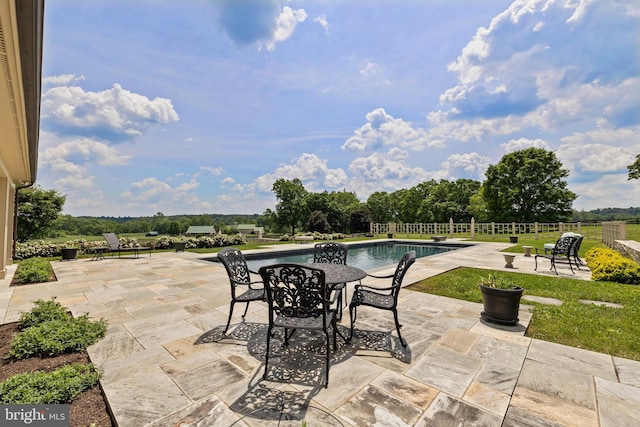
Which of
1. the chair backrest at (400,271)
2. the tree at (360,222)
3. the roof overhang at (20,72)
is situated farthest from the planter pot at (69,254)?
the tree at (360,222)

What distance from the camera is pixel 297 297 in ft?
7.53

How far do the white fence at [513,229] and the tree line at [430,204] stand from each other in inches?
128

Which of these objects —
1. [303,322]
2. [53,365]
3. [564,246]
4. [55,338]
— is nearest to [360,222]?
[564,246]

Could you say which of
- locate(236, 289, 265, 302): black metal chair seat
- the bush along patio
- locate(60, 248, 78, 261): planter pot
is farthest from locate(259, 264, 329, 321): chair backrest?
locate(60, 248, 78, 261): planter pot

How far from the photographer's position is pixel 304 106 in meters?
11.2

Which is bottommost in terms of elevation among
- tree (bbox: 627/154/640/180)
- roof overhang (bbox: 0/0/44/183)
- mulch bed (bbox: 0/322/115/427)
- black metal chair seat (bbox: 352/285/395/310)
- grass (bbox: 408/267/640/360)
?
grass (bbox: 408/267/640/360)

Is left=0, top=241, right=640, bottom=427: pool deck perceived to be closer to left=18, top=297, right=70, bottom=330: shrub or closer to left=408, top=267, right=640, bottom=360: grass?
left=408, top=267, right=640, bottom=360: grass

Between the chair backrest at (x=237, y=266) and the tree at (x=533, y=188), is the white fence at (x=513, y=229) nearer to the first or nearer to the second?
the tree at (x=533, y=188)

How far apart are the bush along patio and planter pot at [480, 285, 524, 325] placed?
380 centimetres

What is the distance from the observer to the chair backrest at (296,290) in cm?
218

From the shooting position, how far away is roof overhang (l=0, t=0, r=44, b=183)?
199 cm

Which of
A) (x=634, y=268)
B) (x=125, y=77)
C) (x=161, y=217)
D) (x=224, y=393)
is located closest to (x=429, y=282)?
(x=634, y=268)

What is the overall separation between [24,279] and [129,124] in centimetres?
678

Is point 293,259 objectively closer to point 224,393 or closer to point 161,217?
point 224,393
